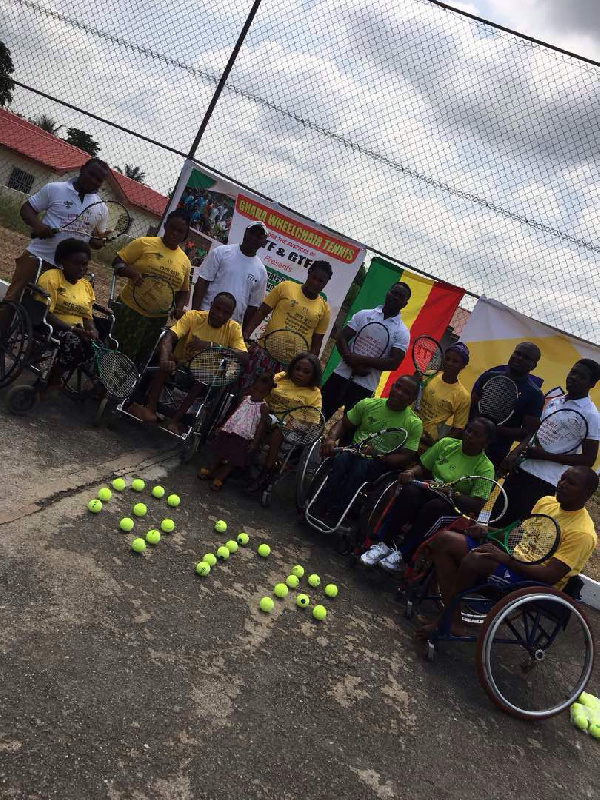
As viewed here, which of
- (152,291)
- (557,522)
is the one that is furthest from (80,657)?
(152,291)

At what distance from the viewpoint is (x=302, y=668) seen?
3484mm

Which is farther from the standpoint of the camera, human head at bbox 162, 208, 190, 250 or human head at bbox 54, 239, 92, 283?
human head at bbox 162, 208, 190, 250

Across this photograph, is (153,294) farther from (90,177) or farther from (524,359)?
(524,359)

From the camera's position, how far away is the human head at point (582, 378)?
17.9 ft

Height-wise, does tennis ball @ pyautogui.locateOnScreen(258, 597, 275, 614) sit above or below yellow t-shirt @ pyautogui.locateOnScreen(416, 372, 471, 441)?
below

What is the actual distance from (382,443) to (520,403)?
4.56ft

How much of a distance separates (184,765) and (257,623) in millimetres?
1255

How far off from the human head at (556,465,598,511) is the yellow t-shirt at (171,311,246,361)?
2.95 metres

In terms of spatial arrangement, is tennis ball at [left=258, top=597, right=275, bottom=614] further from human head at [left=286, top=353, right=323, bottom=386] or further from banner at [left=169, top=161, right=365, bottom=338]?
banner at [left=169, top=161, right=365, bottom=338]

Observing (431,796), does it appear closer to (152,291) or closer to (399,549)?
(399,549)

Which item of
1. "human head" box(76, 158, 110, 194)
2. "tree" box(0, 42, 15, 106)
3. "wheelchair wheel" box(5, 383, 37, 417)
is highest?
"tree" box(0, 42, 15, 106)

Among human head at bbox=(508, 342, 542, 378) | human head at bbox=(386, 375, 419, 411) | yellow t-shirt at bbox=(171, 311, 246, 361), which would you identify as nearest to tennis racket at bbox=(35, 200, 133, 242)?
yellow t-shirt at bbox=(171, 311, 246, 361)

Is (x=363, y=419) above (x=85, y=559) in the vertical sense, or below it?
above

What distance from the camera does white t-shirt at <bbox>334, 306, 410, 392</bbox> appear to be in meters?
6.16
